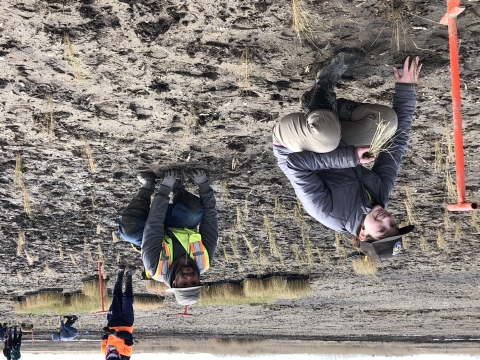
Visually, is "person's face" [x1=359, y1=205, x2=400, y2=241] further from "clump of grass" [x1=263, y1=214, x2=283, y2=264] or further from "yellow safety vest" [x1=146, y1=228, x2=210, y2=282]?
"clump of grass" [x1=263, y1=214, x2=283, y2=264]

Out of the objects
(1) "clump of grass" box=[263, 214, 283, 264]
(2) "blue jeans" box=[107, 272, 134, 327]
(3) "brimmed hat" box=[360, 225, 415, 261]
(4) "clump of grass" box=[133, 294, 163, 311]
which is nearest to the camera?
(3) "brimmed hat" box=[360, 225, 415, 261]

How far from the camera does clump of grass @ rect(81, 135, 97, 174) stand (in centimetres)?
388

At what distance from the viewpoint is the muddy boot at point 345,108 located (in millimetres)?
3146

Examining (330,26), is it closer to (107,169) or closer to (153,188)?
(153,188)

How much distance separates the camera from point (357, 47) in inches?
124

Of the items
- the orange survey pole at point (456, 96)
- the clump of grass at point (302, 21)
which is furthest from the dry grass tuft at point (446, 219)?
the clump of grass at point (302, 21)

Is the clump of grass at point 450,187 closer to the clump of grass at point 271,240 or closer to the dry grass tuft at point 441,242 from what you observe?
the dry grass tuft at point 441,242

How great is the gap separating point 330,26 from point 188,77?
102cm

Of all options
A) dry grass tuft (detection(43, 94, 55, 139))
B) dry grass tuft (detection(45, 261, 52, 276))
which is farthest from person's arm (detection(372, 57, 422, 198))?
dry grass tuft (detection(45, 261, 52, 276))

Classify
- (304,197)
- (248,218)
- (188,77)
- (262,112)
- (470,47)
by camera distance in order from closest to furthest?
(304,197) < (470,47) < (188,77) < (262,112) < (248,218)

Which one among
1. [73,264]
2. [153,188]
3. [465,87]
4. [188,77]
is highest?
[188,77]

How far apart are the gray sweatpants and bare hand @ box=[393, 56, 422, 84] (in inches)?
11.6

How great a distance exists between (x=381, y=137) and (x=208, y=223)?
1538 mm

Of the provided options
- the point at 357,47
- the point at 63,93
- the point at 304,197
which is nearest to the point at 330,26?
the point at 357,47
